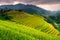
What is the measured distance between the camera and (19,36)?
32531 mm

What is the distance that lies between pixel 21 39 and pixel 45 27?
20.4m

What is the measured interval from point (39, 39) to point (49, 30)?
15.1 m

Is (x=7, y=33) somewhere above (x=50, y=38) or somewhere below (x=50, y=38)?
above

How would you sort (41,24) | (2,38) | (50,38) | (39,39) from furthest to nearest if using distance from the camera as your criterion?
(41,24) < (50,38) < (39,39) < (2,38)

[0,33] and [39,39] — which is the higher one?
[0,33]

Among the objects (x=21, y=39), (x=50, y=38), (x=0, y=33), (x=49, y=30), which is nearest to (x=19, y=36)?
(x=21, y=39)

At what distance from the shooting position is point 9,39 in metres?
30.5

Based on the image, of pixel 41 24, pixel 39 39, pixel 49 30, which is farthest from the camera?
pixel 41 24

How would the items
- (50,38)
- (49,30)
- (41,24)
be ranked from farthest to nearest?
(41,24) < (49,30) < (50,38)

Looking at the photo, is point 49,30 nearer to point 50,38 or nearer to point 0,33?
point 50,38

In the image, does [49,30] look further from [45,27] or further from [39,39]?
[39,39]

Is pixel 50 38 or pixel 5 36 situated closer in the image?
pixel 5 36

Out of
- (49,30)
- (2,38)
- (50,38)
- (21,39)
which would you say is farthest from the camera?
(49,30)

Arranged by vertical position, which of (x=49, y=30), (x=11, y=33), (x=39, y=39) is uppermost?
(x=11, y=33)
